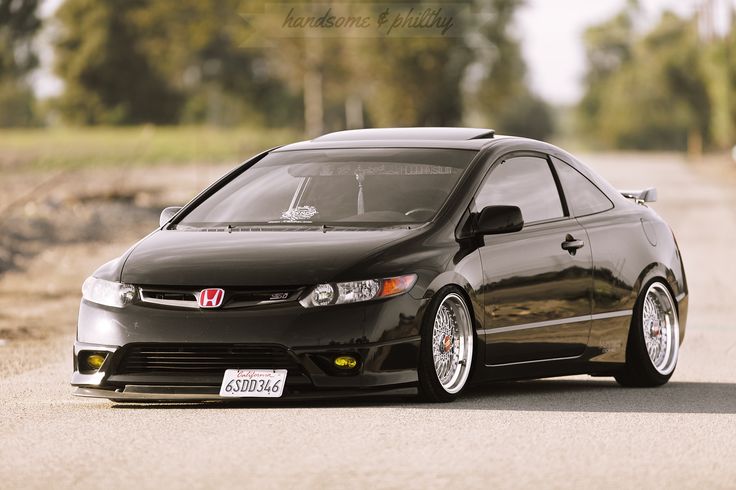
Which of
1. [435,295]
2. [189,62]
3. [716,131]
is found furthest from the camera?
[189,62]

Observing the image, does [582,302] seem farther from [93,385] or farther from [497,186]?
[93,385]

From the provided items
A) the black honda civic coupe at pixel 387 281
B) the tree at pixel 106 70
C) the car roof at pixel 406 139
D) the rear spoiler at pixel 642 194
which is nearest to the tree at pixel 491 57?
the tree at pixel 106 70

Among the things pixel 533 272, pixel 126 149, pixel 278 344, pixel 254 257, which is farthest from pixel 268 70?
pixel 278 344

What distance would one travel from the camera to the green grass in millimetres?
53094

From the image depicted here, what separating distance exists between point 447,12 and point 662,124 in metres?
44.8

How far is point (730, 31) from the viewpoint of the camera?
226 ft

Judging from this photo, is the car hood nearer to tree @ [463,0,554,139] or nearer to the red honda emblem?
the red honda emblem

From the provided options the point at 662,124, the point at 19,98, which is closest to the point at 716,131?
the point at 662,124

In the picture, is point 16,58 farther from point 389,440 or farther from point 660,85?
point 389,440

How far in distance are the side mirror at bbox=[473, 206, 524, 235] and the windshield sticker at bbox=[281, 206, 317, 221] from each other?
3.39ft

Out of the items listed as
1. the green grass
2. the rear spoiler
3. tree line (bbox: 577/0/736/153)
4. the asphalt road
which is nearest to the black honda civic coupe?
Result: the asphalt road

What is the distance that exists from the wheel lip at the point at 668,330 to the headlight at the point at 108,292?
3.63 m

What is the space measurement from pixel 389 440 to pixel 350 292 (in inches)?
45.8

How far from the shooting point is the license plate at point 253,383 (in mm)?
8875
